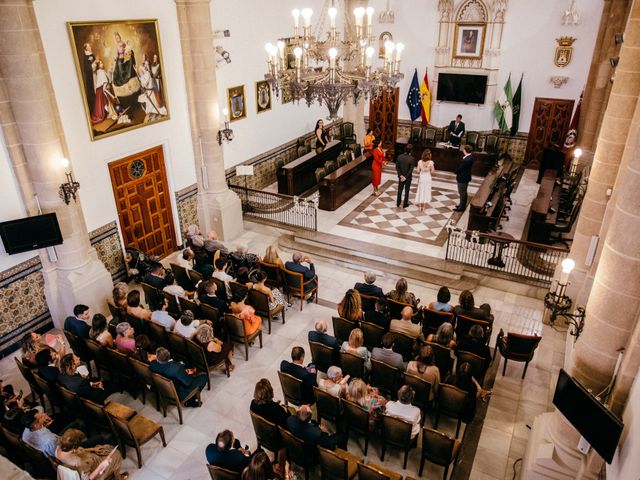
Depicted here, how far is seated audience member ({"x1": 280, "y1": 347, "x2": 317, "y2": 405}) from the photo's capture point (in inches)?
226

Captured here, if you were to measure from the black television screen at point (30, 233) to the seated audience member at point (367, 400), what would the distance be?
494 cm

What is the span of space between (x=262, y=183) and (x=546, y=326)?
8.43m

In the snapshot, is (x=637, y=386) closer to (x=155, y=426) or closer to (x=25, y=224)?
(x=155, y=426)

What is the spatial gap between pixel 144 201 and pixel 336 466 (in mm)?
6689

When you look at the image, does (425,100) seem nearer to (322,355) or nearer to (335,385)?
(322,355)

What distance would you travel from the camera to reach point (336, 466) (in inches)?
188

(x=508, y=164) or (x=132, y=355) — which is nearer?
(x=132, y=355)

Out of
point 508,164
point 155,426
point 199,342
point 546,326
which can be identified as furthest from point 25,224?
point 508,164

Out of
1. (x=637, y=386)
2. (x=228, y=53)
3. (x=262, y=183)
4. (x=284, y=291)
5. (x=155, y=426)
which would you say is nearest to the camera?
(x=637, y=386)

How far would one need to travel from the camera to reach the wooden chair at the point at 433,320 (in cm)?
693

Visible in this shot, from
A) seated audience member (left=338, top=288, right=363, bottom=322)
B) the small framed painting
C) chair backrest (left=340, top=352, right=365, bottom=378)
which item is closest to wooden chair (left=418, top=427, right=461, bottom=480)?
chair backrest (left=340, top=352, right=365, bottom=378)

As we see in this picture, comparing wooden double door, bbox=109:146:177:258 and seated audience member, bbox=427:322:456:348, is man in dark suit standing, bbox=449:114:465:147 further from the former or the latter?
seated audience member, bbox=427:322:456:348

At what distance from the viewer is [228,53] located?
36.6 feet

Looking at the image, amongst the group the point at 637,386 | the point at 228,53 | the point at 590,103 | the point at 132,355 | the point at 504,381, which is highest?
the point at 228,53
